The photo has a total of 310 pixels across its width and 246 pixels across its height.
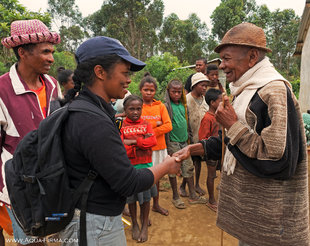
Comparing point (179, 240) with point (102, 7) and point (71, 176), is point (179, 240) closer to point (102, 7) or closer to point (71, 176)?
point (71, 176)

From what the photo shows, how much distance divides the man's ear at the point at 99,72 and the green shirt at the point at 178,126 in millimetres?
2726

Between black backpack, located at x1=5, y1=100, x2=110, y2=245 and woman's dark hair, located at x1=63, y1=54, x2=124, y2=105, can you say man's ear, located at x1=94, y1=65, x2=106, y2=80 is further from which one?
black backpack, located at x1=5, y1=100, x2=110, y2=245

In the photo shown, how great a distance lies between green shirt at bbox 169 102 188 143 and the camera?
402cm

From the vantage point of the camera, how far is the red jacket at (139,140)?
9.93 feet

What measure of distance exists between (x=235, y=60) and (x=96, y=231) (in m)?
1.49

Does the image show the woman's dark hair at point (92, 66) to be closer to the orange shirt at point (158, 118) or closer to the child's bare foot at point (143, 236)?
the orange shirt at point (158, 118)

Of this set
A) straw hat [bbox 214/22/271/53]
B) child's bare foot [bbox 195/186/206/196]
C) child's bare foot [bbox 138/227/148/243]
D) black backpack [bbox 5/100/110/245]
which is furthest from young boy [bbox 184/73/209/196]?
black backpack [bbox 5/100/110/245]

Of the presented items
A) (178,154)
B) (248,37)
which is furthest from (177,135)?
(248,37)

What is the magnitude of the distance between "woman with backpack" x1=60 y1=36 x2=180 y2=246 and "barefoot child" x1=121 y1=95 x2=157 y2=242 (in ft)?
5.11

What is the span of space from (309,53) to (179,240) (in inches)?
355

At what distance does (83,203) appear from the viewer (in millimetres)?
1249

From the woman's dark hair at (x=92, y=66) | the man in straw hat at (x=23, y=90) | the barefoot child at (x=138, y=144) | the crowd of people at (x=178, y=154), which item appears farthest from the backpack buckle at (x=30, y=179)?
the barefoot child at (x=138, y=144)

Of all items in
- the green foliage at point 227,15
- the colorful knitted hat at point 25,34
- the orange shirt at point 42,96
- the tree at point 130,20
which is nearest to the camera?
the colorful knitted hat at point 25,34

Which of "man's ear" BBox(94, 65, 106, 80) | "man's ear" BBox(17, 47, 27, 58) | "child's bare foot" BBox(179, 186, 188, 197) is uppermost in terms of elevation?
"man's ear" BBox(17, 47, 27, 58)
